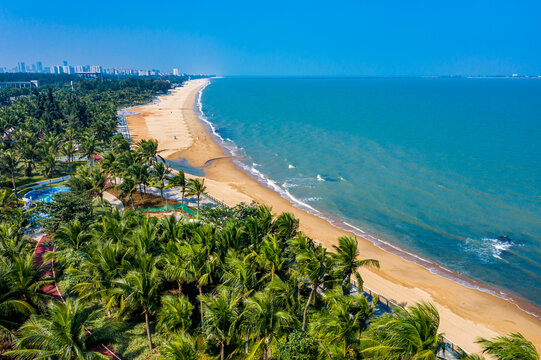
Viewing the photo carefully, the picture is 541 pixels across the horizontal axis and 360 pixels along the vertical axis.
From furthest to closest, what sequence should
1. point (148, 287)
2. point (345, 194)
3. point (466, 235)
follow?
point (345, 194)
point (466, 235)
point (148, 287)

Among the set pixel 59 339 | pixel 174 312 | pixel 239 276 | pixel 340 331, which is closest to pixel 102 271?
pixel 174 312

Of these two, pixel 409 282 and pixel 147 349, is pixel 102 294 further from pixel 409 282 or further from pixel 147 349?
Answer: pixel 409 282

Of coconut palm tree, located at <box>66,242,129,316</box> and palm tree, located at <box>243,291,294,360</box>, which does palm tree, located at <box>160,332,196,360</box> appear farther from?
coconut palm tree, located at <box>66,242,129,316</box>

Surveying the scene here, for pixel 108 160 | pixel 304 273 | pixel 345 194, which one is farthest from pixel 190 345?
pixel 345 194

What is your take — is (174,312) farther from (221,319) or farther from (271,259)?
(271,259)

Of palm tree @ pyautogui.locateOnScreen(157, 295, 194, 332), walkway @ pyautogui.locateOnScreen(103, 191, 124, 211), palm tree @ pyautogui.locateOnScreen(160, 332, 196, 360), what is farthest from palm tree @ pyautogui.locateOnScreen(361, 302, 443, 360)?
walkway @ pyautogui.locateOnScreen(103, 191, 124, 211)
